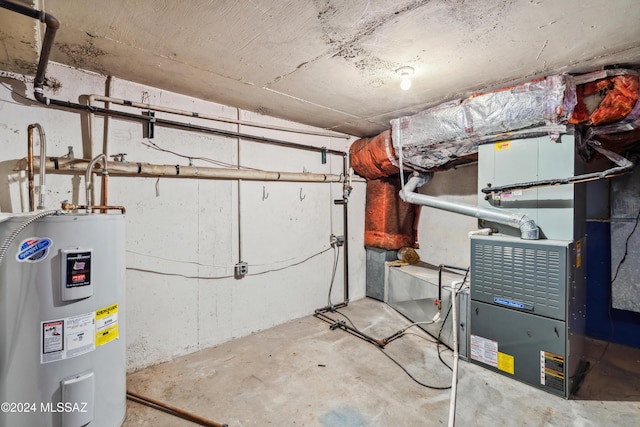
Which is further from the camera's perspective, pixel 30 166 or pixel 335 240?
pixel 335 240

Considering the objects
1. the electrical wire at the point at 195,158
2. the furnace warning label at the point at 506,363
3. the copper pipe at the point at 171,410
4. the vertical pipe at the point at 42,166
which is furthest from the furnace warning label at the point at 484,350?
the vertical pipe at the point at 42,166

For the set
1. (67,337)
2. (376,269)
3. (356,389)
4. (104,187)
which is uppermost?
(104,187)

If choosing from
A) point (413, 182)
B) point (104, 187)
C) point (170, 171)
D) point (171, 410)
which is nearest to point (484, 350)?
point (413, 182)

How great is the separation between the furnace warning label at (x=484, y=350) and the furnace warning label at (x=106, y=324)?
2544 millimetres

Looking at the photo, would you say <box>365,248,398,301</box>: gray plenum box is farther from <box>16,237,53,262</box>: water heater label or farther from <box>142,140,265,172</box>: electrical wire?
<box>16,237,53,262</box>: water heater label

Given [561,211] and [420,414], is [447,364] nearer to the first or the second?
[420,414]

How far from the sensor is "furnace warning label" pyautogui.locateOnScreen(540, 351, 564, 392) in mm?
1937

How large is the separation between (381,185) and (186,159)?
2.30 metres

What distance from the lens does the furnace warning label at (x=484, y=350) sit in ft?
7.38

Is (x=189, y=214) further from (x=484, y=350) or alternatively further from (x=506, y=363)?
(x=506, y=363)

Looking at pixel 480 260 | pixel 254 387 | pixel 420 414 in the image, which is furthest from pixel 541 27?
pixel 254 387

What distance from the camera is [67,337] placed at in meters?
1.45

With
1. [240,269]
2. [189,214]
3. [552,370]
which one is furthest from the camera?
[240,269]

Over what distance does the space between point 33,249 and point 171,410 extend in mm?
1240
